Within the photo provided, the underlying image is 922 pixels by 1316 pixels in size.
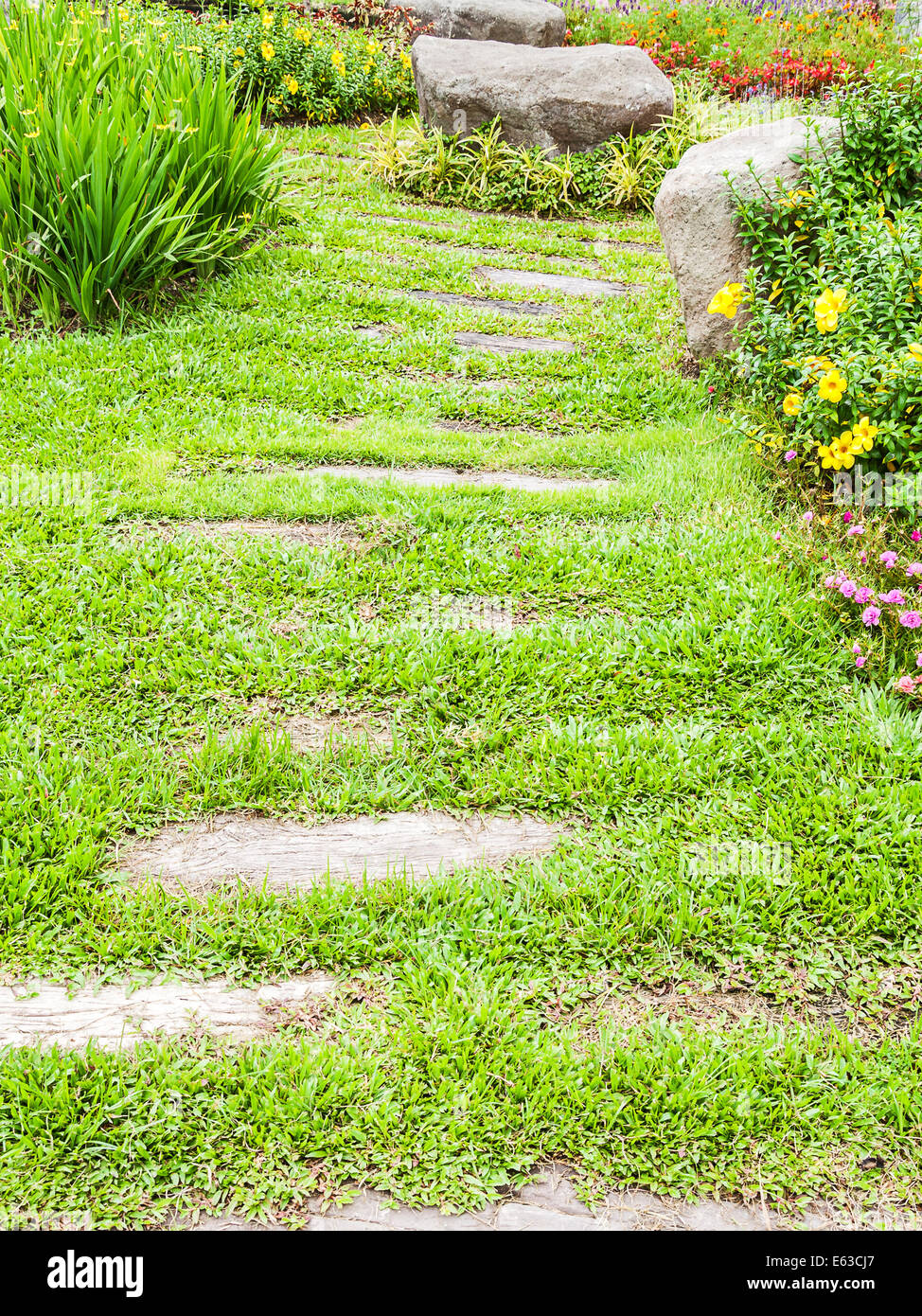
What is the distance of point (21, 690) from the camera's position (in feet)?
9.32

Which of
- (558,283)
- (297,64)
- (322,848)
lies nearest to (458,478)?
(322,848)

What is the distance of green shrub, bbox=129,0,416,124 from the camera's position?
8.71 metres

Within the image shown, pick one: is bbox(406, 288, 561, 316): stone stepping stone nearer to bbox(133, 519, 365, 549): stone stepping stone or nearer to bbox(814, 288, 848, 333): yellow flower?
bbox(814, 288, 848, 333): yellow flower

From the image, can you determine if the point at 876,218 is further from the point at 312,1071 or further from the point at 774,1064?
the point at 312,1071

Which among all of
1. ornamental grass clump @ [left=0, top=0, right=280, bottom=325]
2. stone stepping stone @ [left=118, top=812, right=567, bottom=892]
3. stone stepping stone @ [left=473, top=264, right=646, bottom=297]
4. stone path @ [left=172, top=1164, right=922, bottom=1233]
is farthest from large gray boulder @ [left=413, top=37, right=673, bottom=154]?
stone path @ [left=172, top=1164, right=922, bottom=1233]

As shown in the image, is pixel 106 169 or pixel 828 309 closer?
pixel 828 309

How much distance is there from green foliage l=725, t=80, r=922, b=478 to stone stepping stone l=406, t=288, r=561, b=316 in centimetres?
175

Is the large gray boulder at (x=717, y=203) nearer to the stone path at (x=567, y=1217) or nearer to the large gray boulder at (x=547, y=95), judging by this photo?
the large gray boulder at (x=547, y=95)

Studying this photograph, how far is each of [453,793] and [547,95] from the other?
24.9ft

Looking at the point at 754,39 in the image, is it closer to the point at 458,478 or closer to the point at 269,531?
the point at 458,478

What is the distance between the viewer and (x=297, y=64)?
8945 millimetres

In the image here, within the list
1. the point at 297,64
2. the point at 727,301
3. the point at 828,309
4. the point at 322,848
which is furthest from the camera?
the point at 297,64
